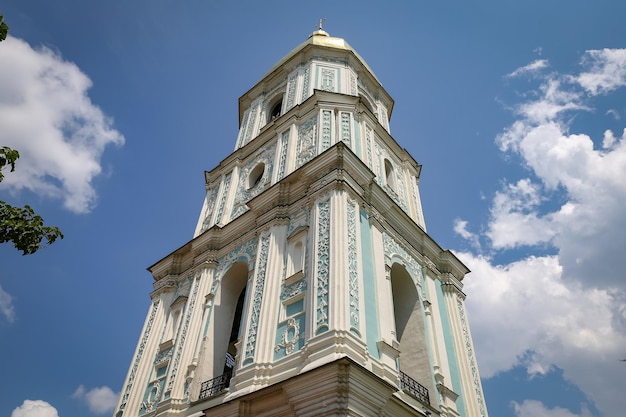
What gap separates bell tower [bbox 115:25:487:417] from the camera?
36.3 feet

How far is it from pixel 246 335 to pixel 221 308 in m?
3.04

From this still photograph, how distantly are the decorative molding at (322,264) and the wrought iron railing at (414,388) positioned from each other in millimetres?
2824

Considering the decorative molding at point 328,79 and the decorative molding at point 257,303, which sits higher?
the decorative molding at point 328,79

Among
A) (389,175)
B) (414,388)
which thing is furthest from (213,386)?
(389,175)

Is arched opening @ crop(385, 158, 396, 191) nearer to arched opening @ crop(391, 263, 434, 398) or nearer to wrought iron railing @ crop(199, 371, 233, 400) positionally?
arched opening @ crop(391, 263, 434, 398)

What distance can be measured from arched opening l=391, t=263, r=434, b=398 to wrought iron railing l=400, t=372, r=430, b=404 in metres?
0.42

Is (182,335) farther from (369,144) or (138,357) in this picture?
(369,144)

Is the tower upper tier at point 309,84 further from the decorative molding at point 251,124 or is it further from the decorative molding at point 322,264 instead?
the decorative molding at point 322,264

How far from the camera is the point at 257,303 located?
13742mm

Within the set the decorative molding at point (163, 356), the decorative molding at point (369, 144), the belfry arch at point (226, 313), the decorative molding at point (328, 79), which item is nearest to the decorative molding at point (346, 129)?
the decorative molding at point (369, 144)

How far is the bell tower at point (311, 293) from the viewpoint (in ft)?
36.3

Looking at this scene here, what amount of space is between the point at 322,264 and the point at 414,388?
4121mm

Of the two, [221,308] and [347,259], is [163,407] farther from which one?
[347,259]

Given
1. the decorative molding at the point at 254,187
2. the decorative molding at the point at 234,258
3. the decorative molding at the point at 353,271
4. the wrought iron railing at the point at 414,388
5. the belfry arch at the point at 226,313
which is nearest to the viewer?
the decorative molding at the point at 353,271
